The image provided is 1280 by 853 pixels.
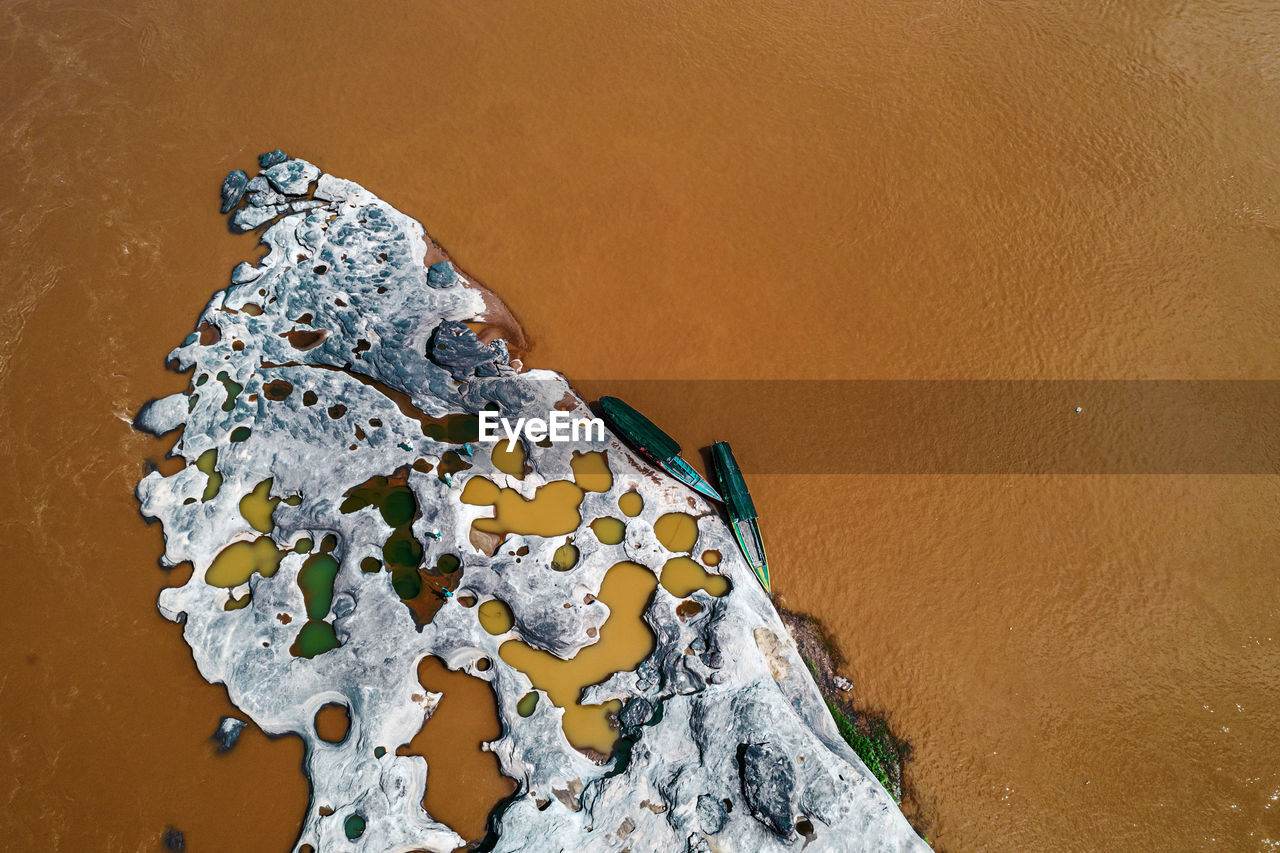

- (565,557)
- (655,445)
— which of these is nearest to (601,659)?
(565,557)

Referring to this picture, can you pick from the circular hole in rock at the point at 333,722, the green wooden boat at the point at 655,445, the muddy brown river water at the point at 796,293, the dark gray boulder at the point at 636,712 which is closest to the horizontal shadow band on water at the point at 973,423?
the muddy brown river water at the point at 796,293

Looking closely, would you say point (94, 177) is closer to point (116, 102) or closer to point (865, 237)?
point (116, 102)

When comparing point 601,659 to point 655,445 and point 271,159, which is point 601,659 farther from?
point 271,159

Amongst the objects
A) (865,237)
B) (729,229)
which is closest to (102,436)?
(729,229)

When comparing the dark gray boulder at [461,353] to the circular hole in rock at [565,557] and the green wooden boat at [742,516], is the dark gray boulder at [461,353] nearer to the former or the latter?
the circular hole in rock at [565,557]

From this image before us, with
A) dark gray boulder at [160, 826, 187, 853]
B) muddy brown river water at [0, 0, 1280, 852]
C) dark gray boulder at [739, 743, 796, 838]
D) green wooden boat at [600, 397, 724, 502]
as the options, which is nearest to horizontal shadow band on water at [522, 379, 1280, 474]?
muddy brown river water at [0, 0, 1280, 852]

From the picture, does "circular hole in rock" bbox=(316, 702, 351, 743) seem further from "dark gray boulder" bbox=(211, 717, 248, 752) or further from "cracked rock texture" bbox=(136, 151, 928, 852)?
"dark gray boulder" bbox=(211, 717, 248, 752)

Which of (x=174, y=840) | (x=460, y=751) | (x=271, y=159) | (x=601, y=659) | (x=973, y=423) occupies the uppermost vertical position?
(x=271, y=159)
